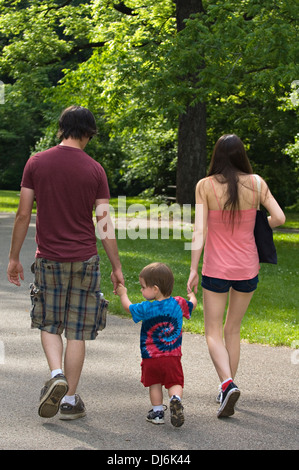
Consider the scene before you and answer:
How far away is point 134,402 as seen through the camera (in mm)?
5074

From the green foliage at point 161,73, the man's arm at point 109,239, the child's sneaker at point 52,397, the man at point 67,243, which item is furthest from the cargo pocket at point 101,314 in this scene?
A: the green foliage at point 161,73

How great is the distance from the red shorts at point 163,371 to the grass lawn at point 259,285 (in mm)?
2534

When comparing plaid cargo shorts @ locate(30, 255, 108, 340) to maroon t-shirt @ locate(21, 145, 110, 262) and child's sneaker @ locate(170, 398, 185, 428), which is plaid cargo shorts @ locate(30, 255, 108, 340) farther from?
child's sneaker @ locate(170, 398, 185, 428)

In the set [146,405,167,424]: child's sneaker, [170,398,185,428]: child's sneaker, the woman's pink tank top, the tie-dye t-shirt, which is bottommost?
[146,405,167,424]: child's sneaker

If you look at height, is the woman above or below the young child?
above

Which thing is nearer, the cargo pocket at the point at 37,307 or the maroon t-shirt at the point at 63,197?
the maroon t-shirt at the point at 63,197

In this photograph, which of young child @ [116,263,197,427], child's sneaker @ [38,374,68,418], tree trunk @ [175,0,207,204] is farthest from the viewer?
tree trunk @ [175,0,207,204]

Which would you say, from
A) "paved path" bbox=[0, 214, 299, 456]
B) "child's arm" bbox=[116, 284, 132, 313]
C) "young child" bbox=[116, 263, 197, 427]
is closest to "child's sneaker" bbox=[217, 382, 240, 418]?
"paved path" bbox=[0, 214, 299, 456]

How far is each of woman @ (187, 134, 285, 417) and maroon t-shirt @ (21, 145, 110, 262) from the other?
0.72m

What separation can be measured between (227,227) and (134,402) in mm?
1303

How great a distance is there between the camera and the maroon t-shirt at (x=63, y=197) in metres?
4.59

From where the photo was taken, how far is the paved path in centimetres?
430

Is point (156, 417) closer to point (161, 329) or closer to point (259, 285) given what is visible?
point (161, 329)

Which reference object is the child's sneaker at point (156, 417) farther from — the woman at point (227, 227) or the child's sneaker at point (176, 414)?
the woman at point (227, 227)
